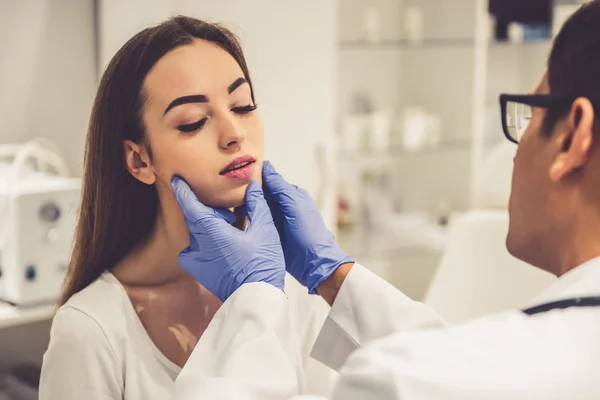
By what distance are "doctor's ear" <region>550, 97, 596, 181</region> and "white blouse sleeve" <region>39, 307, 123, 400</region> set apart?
83 cm

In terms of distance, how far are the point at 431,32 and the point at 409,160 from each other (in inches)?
25.9

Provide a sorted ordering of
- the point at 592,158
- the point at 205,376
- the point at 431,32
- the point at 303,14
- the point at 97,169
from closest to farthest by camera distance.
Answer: the point at 592,158
the point at 205,376
the point at 97,169
the point at 303,14
the point at 431,32

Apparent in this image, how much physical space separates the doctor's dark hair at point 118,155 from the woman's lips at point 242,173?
159mm

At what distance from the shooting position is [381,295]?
147 centimetres

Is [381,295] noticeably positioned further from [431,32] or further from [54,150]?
[431,32]

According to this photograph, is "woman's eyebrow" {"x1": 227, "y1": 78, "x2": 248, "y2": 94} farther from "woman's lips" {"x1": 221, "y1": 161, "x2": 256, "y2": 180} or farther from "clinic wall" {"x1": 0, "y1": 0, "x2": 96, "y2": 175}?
"clinic wall" {"x1": 0, "y1": 0, "x2": 96, "y2": 175}

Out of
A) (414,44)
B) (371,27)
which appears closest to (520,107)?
(371,27)

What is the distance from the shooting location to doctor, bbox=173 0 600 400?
3.02ft

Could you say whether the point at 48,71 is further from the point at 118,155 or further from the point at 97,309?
the point at 97,309

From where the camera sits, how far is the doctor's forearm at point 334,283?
1511mm

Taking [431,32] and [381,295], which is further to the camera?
[431,32]

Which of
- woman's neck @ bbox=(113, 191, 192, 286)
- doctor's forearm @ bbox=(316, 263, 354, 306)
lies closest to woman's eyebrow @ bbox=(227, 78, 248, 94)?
woman's neck @ bbox=(113, 191, 192, 286)

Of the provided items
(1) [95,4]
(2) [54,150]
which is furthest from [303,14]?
(2) [54,150]

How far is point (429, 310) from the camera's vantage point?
4.79ft
